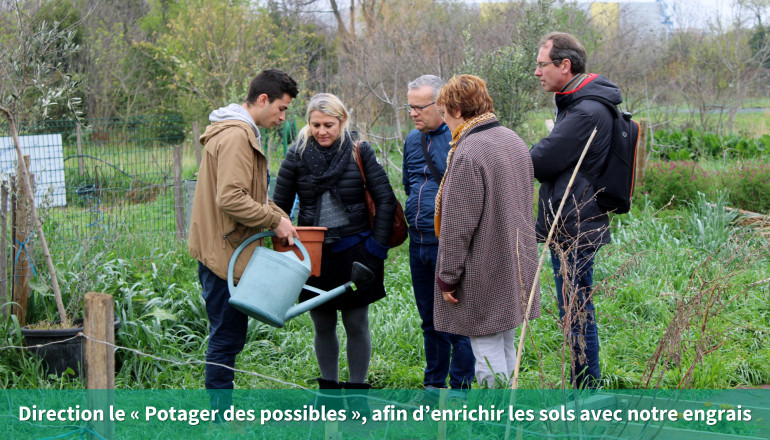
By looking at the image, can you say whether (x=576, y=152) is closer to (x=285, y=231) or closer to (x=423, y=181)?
(x=423, y=181)

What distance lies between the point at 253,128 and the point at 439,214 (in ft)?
2.99

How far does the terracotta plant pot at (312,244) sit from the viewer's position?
10.9 ft

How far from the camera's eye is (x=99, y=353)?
7.27ft

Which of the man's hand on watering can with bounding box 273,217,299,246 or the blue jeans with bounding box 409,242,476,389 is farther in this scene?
the blue jeans with bounding box 409,242,476,389

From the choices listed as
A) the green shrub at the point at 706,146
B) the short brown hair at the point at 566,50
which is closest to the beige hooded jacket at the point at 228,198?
the short brown hair at the point at 566,50

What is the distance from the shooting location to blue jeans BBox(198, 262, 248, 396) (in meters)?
3.25

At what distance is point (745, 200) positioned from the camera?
746 centimetres

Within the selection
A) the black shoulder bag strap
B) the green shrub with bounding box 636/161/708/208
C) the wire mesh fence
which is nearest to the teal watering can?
the black shoulder bag strap

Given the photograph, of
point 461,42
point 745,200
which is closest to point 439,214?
point 745,200

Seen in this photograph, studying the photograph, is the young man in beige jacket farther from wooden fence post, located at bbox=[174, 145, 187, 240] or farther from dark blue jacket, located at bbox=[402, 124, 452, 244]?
wooden fence post, located at bbox=[174, 145, 187, 240]

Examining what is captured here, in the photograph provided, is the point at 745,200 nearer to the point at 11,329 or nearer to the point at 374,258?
the point at 374,258

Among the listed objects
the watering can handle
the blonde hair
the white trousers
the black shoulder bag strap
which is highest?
the blonde hair

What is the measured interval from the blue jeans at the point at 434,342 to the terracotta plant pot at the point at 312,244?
499 mm

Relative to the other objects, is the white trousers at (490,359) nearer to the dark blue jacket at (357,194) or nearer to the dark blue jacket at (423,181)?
the dark blue jacket at (423,181)
